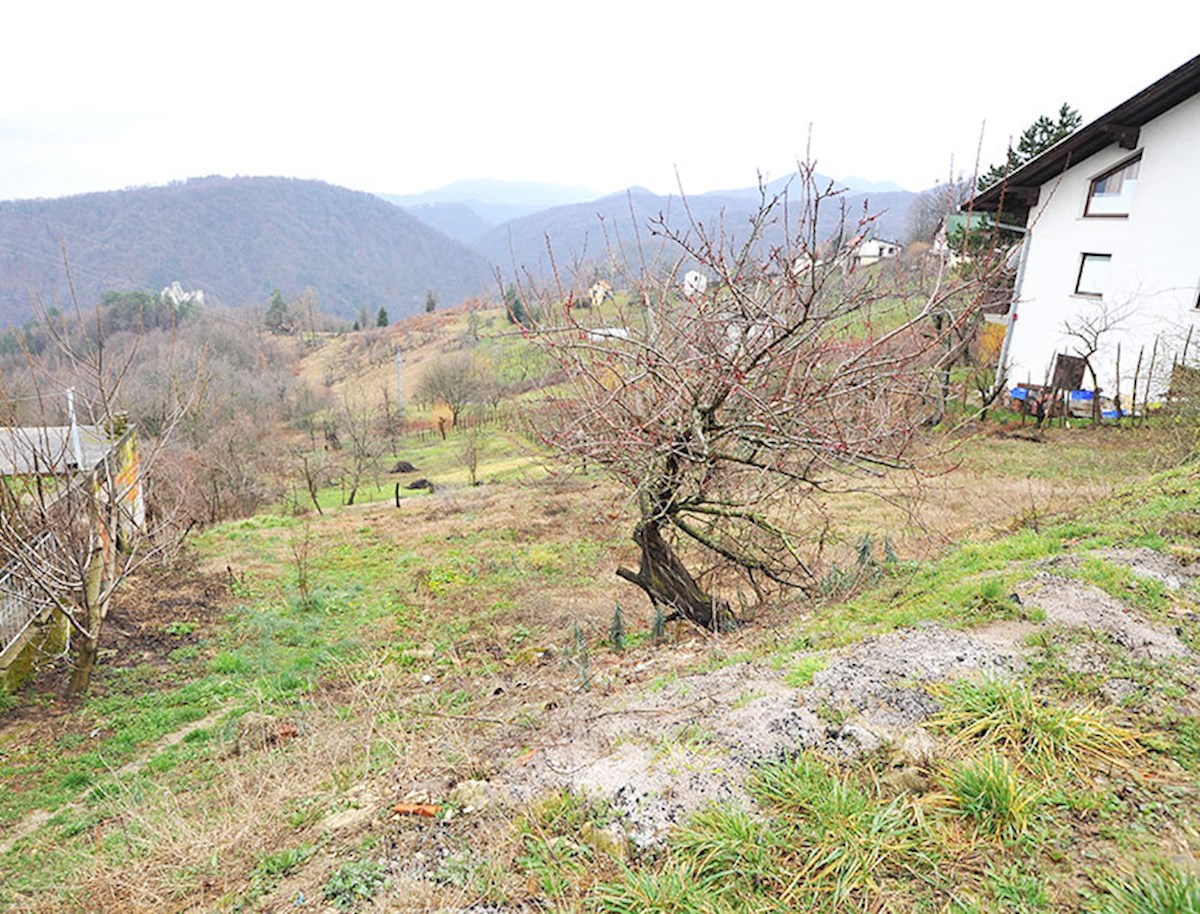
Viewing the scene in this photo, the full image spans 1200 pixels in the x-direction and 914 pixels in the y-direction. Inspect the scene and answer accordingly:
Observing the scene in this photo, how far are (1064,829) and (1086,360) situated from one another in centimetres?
1822

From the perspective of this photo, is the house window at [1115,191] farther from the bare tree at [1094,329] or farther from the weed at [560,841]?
the weed at [560,841]

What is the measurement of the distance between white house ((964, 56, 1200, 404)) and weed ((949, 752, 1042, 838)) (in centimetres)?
1459

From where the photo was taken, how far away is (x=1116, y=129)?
15867 millimetres

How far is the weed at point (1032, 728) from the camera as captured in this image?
8.98ft

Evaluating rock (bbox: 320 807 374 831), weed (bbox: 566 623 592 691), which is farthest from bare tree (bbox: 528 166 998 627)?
rock (bbox: 320 807 374 831)

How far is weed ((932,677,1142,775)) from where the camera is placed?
274cm

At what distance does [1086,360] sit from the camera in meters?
16.6

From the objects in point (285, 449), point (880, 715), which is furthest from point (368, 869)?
point (285, 449)

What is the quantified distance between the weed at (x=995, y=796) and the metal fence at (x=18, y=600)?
9061 mm

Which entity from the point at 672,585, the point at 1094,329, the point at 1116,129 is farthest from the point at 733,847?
the point at 1116,129

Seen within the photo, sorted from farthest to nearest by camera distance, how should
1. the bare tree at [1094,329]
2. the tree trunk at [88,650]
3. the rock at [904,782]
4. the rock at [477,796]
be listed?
the bare tree at [1094,329], the tree trunk at [88,650], the rock at [477,796], the rock at [904,782]

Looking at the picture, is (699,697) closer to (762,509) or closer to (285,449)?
(762,509)

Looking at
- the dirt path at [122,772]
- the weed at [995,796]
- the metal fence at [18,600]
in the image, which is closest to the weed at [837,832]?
the weed at [995,796]

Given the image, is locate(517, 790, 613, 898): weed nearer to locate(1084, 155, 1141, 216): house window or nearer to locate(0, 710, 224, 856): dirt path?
locate(0, 710, 224, 856): dirt path
